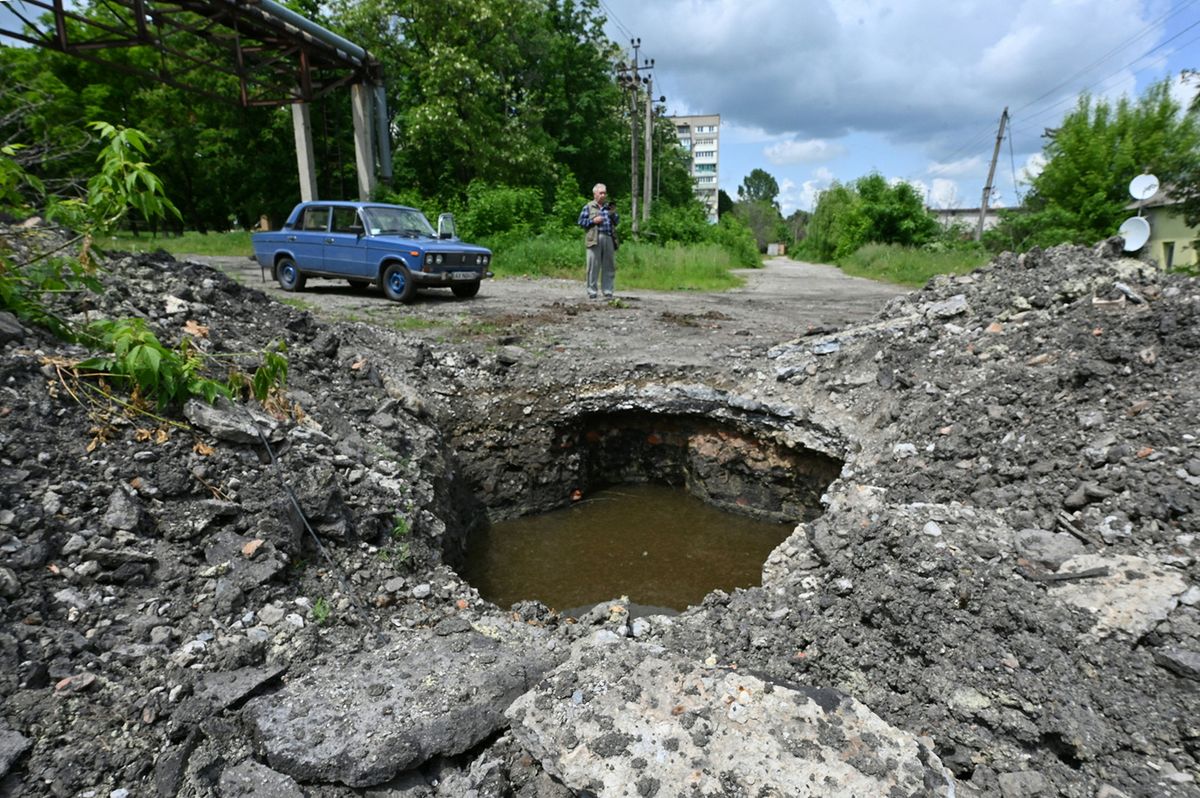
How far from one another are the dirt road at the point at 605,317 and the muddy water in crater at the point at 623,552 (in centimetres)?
163

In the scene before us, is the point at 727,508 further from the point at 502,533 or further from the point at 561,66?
the point at 561,66

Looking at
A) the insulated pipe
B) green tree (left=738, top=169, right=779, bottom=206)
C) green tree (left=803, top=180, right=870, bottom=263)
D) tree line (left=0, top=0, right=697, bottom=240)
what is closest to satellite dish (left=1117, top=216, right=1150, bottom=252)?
the insulated pipe

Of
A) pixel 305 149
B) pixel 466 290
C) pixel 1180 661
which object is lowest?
pixel 1180 661

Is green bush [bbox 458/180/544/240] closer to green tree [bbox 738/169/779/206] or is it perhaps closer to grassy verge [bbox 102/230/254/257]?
grassy verge [bbox 102/230/254/257]

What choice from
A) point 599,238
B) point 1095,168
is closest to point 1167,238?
point 1095,168

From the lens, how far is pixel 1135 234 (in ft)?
20.5

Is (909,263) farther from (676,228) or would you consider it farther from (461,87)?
(461,87)

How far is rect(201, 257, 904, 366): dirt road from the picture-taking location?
7.35 metres

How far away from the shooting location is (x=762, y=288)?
1541 centimetres

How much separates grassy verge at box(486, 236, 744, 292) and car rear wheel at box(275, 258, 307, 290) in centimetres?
546

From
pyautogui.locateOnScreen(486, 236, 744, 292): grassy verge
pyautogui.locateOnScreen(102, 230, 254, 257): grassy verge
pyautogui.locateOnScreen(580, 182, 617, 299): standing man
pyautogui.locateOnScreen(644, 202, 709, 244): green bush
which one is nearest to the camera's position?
pyautogui.locateOnScreen(580, 182, 617, 299): standing man

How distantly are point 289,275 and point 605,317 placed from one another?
5604 millimetres

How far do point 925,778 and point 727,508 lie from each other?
4.74m

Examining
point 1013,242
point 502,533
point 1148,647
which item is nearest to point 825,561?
point 1148,647
